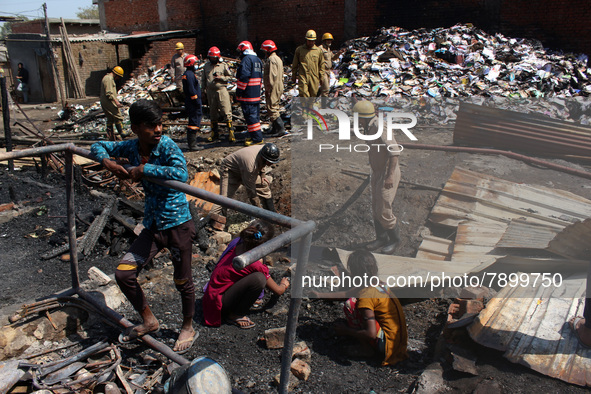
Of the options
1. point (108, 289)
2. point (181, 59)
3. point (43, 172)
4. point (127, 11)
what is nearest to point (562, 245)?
point (108, 289)

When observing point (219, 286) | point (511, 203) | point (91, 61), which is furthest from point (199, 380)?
point (91, 61)

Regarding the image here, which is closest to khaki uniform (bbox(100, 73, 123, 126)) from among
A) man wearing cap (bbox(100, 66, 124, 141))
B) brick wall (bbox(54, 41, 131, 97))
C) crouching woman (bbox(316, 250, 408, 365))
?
man wearing cap (bbox(100, 66, 124, 141))

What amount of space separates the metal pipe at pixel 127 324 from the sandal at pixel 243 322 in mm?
827

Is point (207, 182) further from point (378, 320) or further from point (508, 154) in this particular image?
point (508, 154)

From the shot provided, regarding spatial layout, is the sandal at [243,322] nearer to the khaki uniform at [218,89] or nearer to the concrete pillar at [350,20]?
the khaki uniform at [218,89]

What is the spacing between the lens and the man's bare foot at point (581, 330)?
2783 mm

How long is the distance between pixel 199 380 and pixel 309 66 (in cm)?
785

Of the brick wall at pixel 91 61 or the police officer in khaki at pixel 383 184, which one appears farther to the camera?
the brick wall at pixel 91 61

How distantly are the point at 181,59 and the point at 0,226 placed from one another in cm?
826

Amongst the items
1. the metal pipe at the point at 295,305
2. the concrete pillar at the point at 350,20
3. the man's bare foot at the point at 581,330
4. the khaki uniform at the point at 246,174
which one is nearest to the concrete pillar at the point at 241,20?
the concrete pillar at the point at 350,20

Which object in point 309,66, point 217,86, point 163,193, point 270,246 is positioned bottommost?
point 163,193

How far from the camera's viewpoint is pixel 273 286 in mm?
3463

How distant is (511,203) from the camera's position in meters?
3.17

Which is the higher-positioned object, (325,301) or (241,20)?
(241,20)
